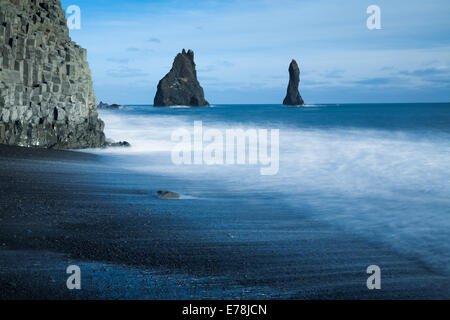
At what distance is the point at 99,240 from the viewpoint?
14.1 feet

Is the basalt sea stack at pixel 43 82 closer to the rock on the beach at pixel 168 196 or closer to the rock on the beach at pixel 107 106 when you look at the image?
the rock on the beach at pixel 168 196

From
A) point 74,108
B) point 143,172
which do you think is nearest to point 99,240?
point 143,172

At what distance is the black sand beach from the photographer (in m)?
3.29

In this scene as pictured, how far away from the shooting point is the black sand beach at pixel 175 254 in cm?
329

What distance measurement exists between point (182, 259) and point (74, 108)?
11141mm

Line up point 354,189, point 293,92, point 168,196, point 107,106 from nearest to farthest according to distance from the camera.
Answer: point 168,196, point 354,189, point 107,106, point 293,92

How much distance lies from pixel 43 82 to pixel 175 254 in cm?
1081

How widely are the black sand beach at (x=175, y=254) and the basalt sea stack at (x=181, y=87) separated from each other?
107671 mm

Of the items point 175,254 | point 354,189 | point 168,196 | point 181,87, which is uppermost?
point 181,87

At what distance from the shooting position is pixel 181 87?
4481 inches

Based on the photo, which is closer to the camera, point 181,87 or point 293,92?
point 181,87

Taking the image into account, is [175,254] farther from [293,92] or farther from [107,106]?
[293,92]

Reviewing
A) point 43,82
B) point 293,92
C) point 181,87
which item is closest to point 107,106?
point 181,87
